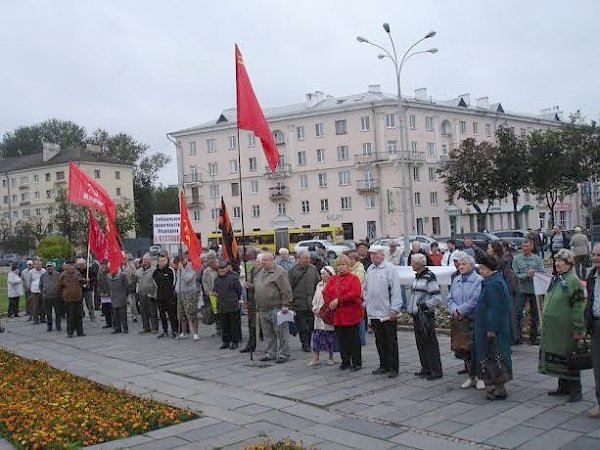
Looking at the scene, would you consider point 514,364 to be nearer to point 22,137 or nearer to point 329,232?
point 329,232

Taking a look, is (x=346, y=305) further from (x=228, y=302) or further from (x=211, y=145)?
(x=211, y=145)

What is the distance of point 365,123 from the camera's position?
64375 mm

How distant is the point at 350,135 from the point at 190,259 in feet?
174

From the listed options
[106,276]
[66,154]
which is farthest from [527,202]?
[106,276]

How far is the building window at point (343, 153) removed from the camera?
65.9 meters

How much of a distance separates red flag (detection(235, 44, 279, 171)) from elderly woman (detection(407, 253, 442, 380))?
3.62 m

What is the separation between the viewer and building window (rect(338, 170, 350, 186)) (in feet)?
216

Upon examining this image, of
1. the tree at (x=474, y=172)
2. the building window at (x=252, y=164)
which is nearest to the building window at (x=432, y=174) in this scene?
the tree at (x=474, y=172)

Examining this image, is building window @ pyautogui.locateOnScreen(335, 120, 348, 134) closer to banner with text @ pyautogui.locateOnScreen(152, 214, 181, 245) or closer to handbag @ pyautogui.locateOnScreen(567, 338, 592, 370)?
banner with text @ pyautogui.locateOnScreen(152, 214, 181, 245)

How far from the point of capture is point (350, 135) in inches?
2576

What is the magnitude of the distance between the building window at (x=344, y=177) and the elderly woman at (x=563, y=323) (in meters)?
58.8

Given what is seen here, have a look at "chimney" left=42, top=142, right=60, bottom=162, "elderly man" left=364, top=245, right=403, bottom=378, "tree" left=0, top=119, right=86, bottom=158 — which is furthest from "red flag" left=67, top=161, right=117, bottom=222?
"tree" left=0, top=119, right=86, bottom=158

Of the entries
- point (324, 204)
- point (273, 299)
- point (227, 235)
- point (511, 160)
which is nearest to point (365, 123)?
point (324, 204)

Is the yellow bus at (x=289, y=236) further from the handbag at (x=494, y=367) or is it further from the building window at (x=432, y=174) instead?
the handbag at (x=494, y=367)
